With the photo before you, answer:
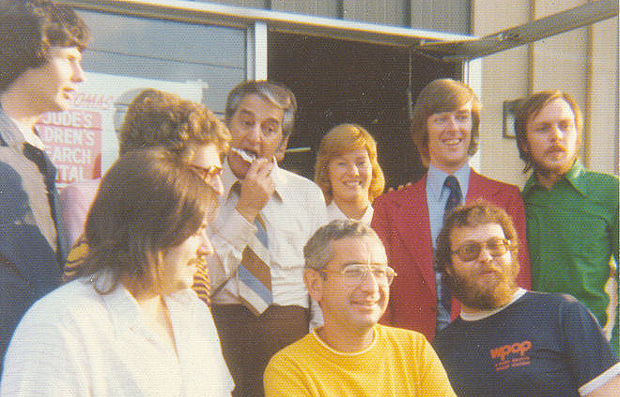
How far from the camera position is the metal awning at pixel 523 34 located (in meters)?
3.73

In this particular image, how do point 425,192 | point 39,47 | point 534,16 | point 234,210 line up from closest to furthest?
1. point 39,47
2. point 234,210
3. point 425,192
4. point 534,16

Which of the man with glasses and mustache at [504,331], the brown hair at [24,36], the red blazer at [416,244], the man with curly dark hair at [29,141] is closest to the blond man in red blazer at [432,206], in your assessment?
the red blazer at [416,244]

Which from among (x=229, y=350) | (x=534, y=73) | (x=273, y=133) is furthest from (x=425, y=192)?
(x=534, y=73)

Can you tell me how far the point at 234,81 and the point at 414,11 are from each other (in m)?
1.47

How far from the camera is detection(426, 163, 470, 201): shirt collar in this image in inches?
121

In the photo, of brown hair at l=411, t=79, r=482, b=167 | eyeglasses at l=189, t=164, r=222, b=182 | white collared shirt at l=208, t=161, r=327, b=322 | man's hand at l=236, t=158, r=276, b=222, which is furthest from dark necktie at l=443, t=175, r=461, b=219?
eyeglasses at l=189, t=164, r=222, b=182

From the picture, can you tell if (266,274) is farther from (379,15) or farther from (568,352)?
(379,15)

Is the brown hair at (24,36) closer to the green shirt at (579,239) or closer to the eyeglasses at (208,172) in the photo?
the eyeglasses at (208,172)

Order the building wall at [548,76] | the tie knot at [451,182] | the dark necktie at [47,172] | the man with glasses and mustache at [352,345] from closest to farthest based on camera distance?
the dark necktie at [47,172]
the man with glasses and mustache at [352,345]
the tie knot at [451,182]
the building wall at [548,76]

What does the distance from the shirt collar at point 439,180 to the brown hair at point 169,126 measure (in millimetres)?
1287

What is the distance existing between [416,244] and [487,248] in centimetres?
51

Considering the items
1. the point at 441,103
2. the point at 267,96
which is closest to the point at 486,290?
the point at 441,103

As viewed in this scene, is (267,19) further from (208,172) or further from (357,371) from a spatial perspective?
(357,371)

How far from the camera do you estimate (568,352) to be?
2334 mm
